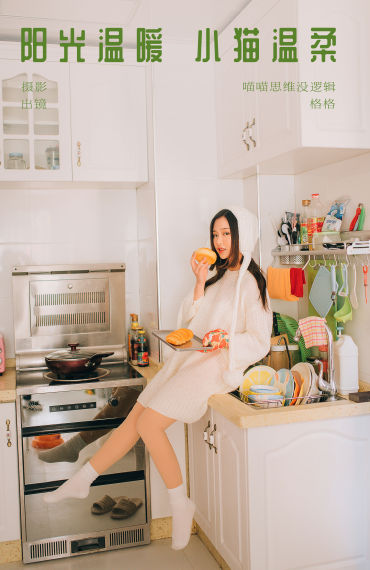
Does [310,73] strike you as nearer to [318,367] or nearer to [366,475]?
[318,367]

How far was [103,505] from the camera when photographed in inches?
102

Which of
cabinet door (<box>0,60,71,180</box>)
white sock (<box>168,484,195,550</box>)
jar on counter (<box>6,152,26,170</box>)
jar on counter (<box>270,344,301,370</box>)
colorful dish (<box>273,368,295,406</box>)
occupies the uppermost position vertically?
cabinet door (<box>0,60,71,180</box>)

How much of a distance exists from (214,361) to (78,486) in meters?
0.76

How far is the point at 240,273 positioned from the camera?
2.22 m

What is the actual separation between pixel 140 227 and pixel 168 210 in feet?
1.35

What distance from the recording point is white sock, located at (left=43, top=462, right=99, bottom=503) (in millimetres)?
2332

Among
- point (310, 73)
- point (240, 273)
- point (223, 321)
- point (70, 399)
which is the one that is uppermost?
point (310, 73)

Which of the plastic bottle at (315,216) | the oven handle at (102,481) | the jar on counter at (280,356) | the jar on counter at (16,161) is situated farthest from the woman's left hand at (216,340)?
the jar on counter at (16,161)

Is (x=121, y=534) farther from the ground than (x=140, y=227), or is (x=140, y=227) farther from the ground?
(x=140, y=227)

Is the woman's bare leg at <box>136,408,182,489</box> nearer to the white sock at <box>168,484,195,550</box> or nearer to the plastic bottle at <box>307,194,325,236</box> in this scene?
the white sock at <box>168,484,195,550</box>

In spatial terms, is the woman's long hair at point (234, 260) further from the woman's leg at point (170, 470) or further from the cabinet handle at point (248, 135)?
the woman's leg at point (170, 470)

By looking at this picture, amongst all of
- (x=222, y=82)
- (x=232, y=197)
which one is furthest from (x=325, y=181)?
(x=222, y=82)

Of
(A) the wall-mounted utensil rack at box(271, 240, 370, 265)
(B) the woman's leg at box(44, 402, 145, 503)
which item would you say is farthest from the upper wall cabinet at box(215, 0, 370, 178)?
(B) the woman's leg at box(44, 402, 145, 503)

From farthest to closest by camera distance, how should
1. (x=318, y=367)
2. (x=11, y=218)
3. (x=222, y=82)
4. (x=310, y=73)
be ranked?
(x=11, y=218) → (x=222, y=82) → (x=318, y=367) → (x=310, y=73)
